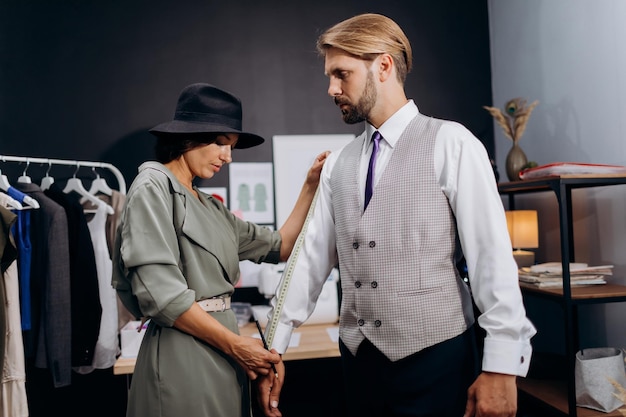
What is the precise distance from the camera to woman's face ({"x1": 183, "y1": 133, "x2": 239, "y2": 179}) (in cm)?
174

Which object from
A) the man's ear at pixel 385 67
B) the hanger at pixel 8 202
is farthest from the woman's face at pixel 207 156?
the hanger at pixel 8 202

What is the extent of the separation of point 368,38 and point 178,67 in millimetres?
1794

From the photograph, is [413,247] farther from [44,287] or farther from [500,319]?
[44,287]

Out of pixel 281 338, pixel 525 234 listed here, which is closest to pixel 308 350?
pixel 281 338

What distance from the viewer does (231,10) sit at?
3045 millimetres

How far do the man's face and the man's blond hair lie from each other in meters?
0.02

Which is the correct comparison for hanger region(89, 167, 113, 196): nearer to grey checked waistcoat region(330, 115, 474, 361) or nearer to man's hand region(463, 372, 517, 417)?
grey checked waistcoat region(330, 115, 474, 361)

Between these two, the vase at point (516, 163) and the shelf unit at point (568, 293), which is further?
the vase at point (516, 163)

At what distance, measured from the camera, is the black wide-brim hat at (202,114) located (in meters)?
1.68

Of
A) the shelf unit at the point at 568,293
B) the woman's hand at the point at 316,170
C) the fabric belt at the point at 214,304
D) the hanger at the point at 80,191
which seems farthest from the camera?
the hanger at the point at 80,191

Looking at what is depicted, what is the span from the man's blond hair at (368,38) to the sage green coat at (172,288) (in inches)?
25.7

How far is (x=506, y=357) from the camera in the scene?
1243 mm

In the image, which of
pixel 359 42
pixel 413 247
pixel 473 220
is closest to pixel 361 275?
pixel 413 247

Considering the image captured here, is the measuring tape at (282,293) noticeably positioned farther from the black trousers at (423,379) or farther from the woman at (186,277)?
the black trousers at (423,379)
